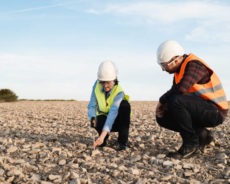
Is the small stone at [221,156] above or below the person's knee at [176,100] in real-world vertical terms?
below

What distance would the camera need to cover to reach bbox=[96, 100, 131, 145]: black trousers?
15.4 ft

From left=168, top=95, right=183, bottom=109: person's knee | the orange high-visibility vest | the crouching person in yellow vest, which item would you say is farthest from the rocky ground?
the orange high-visibility vest

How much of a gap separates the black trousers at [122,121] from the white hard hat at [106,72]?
461 millimetres

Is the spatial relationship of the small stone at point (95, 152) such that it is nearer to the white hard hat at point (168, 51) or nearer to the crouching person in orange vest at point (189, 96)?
the crouching person in orange vest at point (189, 96)

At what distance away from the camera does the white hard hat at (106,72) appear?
15.1 ft

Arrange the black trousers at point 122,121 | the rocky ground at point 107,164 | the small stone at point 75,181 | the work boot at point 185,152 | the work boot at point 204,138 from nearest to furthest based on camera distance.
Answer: the small stone at point 75,181
the rocky ground at point 107,164
the work boot at point 185,152
the black trousers at point 122,121
the work boot at point 204,138

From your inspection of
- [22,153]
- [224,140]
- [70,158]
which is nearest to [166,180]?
[70,158]

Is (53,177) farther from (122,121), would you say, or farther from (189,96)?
(189,96)

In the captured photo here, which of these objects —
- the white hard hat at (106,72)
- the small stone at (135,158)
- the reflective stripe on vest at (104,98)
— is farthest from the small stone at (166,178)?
the white hard hat at (106,72)

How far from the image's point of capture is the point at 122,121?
477cm

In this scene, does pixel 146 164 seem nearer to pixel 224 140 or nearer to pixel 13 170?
pixel 13 170

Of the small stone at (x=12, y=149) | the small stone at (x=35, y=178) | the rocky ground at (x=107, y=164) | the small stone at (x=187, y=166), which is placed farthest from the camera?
the small stone at (x=12, y=149)

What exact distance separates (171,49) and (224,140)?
2750mm

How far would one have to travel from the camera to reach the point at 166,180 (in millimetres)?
3459
